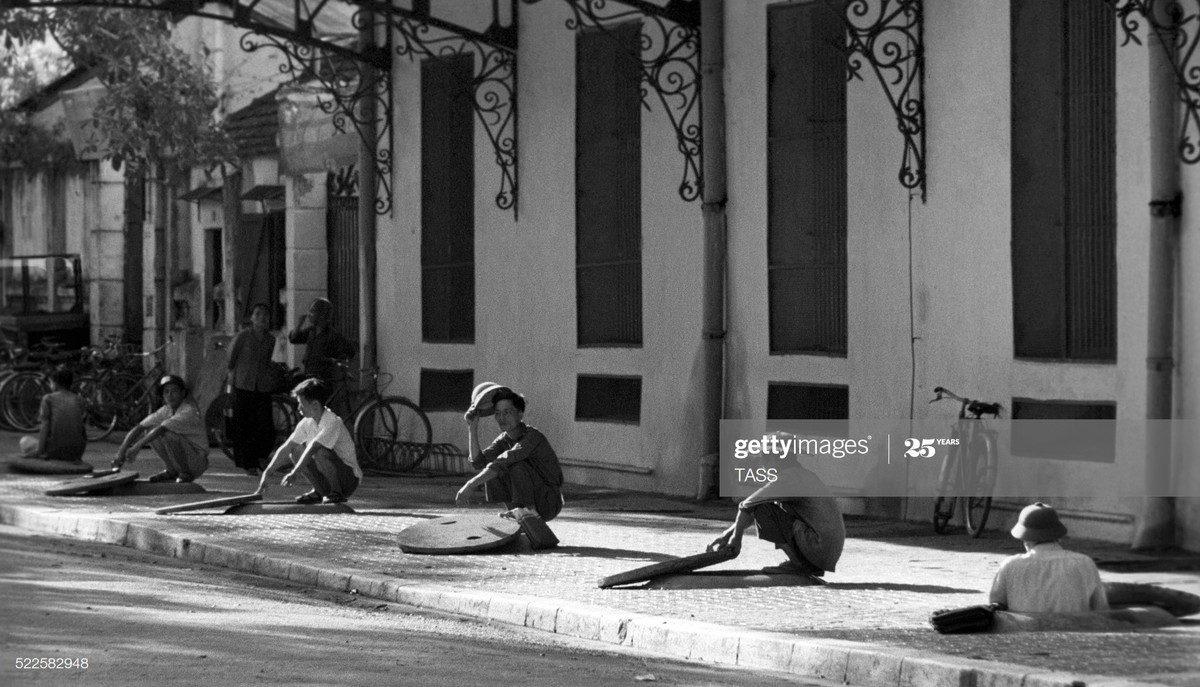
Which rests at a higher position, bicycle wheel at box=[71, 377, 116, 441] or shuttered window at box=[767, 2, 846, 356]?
shuttered window at box=[767, 2, 846, 356]

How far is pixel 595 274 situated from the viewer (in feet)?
58.7

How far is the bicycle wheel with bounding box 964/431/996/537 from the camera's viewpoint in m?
13.2

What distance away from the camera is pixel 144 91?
2250 cm

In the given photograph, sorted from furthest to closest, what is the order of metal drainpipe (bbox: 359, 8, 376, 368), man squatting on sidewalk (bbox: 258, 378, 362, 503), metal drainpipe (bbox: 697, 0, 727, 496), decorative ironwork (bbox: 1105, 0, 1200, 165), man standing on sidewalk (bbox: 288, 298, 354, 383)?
metal drainpipe (bbox: 359, 8, 376, 368) → man standing on sidewalk (bbox: 288, 298, 354, 383) → metal drainpipe (bbox: 697, 0, 727, 496) → man squatting on sidewalk (bbox: 258, 378, 362, 503) → decorative ironwork (bbox: 1105, 0, 1200, 165)

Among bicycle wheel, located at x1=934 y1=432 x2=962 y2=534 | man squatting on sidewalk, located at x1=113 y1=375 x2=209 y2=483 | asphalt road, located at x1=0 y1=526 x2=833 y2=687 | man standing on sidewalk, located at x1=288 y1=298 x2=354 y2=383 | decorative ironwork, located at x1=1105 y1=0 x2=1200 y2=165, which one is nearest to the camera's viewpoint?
asphalt road, located at x1=0 y1=526 x2=833 y2=687

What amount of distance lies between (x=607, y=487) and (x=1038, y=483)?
5.18 m

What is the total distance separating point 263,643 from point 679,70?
28.2ft

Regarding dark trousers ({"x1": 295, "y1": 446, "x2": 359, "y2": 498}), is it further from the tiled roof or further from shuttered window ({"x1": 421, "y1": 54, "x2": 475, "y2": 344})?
the tiled roof

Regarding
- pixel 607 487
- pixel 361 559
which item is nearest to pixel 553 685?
pixel 361 559

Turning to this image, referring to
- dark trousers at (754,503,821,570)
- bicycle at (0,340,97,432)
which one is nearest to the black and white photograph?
dark trousers at (754,503,821,570)

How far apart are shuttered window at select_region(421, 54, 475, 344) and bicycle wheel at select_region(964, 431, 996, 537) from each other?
7.55 metres

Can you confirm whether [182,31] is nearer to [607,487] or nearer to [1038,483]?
[607,487]

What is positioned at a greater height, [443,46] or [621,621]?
[443,46]

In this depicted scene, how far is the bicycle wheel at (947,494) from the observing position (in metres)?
13.3
